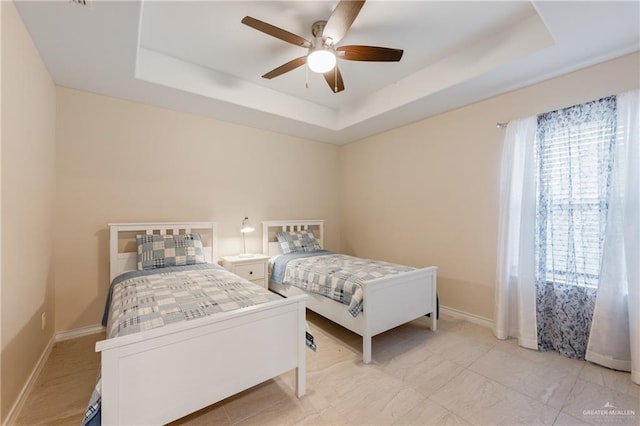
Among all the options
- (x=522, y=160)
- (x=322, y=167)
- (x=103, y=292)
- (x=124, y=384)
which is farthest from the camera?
(x=322, y=167)

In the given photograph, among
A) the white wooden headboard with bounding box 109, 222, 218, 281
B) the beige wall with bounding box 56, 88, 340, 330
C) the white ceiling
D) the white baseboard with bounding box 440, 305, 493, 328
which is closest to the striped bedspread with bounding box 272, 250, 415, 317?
the beige wall with bounding box 56, 88, 340, 330

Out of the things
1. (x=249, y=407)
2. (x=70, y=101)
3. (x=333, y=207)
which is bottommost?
(x=249, y=407)

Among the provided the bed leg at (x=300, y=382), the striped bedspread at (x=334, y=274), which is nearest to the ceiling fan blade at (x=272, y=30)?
the striped bedspread at (x=334, y=274)

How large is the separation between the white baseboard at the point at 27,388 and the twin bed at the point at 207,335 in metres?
0.67

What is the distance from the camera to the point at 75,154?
270cm

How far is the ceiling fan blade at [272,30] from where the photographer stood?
1.76 m

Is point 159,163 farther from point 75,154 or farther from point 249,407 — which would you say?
point 249,407

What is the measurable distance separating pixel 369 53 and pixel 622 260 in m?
2.47

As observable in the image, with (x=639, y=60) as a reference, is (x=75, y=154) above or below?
below

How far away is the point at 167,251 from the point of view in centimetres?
282

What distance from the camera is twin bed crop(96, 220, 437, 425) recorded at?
1.28 meters

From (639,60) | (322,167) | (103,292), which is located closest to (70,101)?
(103,292)

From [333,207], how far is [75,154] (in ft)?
11.1

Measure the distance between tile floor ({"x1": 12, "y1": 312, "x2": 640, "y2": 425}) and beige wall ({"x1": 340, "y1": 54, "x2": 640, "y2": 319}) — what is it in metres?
0.89
